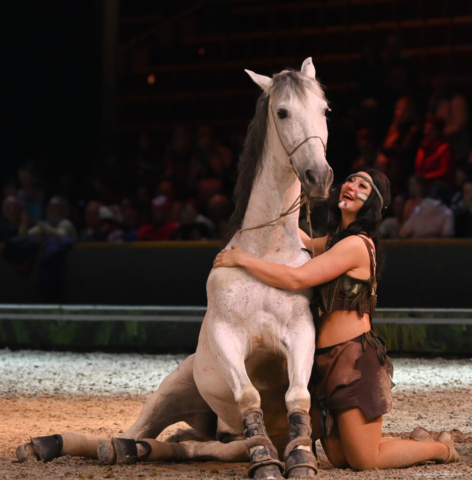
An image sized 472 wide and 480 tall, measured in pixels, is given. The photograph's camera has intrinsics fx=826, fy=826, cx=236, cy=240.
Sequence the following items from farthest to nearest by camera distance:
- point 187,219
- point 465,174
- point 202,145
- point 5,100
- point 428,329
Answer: point 5,100 < point 202,145 < point 187,219 < point 465,174 < point 428,329

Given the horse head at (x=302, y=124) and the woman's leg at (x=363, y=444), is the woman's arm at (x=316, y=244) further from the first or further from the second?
the woman's leg at (x=363, y=444)

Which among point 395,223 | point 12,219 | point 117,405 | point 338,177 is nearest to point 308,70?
point 117,405

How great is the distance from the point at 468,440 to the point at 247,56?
905 centimetres

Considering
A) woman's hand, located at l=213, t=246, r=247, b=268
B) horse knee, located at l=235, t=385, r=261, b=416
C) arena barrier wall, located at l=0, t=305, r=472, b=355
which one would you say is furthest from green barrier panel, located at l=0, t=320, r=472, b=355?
horse knee, located at l=235, t=385, r=261, b=416

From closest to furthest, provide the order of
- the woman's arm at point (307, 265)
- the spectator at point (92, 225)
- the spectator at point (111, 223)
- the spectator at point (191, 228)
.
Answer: the woman's arm at point (307, 265)
the spectator at point (191, 228)
the spectator at point (111, 223)
the spectator at point (92, 225)

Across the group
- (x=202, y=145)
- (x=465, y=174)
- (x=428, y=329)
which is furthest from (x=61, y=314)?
(x=465, y=174)

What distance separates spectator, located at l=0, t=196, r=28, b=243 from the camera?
9000mm

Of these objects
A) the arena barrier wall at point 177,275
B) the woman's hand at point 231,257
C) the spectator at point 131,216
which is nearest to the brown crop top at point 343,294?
the woman's hand at point 231,257

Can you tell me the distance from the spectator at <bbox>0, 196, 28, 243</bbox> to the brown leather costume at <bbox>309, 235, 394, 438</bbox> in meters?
6.26

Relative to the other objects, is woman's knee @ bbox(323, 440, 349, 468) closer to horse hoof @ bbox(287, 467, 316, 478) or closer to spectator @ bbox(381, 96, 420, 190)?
horse hoof @ bbox(287, 467, 316, 478)

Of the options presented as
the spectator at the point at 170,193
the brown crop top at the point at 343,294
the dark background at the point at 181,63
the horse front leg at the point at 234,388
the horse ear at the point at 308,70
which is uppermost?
the dark background at the point at 181,63

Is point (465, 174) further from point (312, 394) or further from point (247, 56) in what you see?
point (247, 56)

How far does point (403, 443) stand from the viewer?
11.1ft

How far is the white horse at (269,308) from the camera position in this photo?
2.93 m
